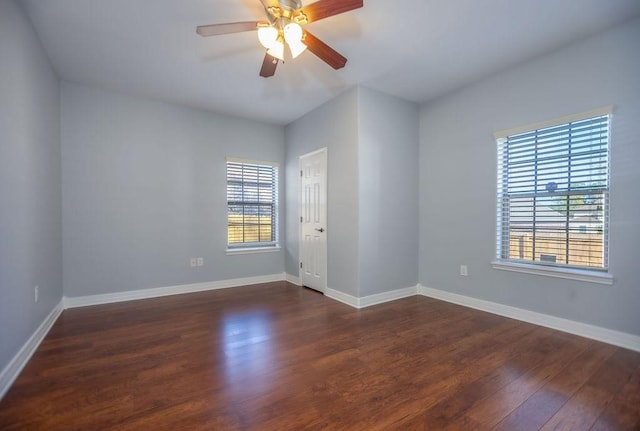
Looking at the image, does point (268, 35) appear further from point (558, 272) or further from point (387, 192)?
point (558, 272)

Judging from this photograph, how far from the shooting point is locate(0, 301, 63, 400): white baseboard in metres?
1.83

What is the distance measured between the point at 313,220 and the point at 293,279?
1153 millimetres

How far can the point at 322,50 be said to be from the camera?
2.31 meters

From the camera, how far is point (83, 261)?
352cm

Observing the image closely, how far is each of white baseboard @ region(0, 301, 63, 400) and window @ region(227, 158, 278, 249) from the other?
2.20m

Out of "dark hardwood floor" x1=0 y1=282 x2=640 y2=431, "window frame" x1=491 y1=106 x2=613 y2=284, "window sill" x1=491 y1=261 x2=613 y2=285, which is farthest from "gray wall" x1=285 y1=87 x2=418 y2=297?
"window sill" x1=491 y1=261 x2=613 y2=285

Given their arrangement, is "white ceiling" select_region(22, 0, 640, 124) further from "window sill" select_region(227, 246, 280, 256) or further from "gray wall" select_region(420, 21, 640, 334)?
"window sill" select_region(227, 246, 280, 256)

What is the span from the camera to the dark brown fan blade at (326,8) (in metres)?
1.85

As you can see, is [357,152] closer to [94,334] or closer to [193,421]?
[193,421]

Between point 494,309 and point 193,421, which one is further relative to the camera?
point 494,309

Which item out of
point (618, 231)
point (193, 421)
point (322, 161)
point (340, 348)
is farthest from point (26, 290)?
point (618, 231)

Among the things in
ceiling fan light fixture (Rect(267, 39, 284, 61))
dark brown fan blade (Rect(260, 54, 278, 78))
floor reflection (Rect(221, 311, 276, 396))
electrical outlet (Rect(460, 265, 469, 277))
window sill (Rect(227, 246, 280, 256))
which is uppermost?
dark brown fan blade (Rect(260, 54, 278, 78))

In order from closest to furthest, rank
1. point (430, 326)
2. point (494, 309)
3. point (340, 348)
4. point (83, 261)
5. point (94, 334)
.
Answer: point (340, 348)
point (94, 334)
point (430, 326)
point (494, 309)
point (83, 261)

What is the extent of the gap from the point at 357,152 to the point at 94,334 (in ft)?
10.8
